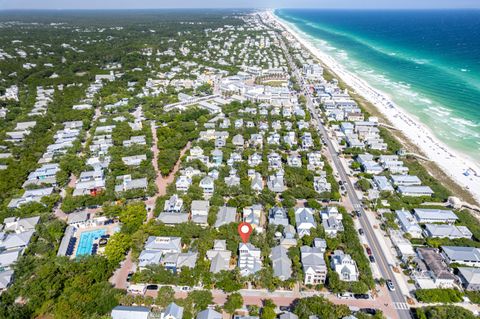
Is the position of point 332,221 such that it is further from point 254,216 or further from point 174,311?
point 174,311

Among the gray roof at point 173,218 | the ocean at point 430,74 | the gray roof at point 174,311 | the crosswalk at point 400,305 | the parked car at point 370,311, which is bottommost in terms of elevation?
the crosswalk at point 400,305

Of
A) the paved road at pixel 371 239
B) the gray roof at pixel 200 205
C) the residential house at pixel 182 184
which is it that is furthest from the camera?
the residential house at pixel 182 184

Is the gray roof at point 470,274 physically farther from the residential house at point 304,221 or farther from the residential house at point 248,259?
the residential house at point 248,259

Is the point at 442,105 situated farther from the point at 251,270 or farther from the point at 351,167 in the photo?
the point at 251,270

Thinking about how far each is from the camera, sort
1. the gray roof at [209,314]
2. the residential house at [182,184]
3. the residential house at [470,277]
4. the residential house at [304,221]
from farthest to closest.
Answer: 1. the residential house at [182,184]
2. the residential house at [304,221]
3. the residential house at [470,277]
4. the gray roof at [209,314]

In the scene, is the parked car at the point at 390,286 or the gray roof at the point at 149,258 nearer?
the parked car at the point at 390,286

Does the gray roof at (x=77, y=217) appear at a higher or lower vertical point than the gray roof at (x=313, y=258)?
higher

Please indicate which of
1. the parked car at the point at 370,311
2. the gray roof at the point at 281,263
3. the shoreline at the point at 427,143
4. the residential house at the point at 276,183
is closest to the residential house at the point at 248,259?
the gray roof at the point at 281,263

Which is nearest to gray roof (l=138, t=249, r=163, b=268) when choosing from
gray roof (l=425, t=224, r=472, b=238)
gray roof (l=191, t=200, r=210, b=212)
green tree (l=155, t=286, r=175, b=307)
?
green tree (l=155, t=286, r=175, b=307)

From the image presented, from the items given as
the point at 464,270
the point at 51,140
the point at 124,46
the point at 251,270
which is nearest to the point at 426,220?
the point at 464,270
